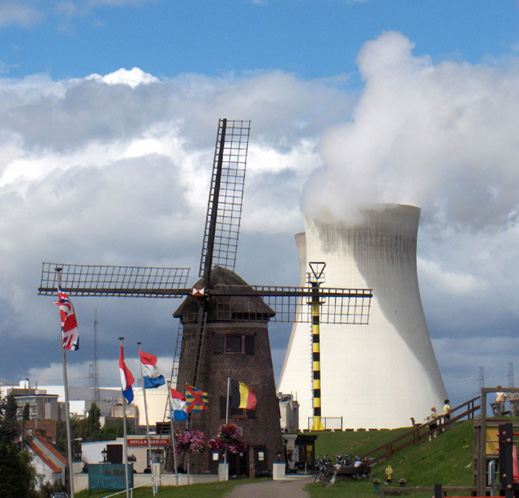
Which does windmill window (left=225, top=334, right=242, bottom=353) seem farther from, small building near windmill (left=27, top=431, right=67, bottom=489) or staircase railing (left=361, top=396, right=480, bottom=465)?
small building near windmill (left=27, top=431, right=67, bottom=489)

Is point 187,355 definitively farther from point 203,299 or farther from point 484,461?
point 484,461

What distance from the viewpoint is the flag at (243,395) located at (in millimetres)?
40438

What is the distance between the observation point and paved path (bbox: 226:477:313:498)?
32.3m

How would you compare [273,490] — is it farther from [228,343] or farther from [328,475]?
[228,343]

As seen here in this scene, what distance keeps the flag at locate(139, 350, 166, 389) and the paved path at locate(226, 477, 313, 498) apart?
455 centimetres

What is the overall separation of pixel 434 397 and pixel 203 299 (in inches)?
783

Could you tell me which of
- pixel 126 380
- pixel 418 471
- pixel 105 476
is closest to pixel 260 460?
pixel 105 476

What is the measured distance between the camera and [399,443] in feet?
140

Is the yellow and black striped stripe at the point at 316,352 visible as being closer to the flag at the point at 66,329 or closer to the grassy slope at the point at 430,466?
the grassy slope at the point at 430,466

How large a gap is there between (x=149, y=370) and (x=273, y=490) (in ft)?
20.2

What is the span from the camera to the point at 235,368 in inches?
1753

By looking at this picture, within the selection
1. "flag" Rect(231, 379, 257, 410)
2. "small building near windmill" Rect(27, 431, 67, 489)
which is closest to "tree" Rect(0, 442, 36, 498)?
"flag" Rect(231, 379, 257, 410)

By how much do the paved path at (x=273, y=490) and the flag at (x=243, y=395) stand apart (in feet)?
10.4

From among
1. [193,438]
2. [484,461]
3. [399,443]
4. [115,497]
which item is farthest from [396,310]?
[484,461]
